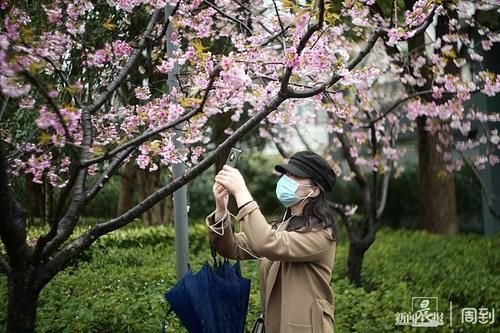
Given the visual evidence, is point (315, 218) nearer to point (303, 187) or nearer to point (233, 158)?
point (303, 187)

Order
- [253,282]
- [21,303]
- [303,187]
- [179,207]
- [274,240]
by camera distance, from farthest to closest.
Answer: [253,282], [179,207], [21,303], [303,187], [274,240]

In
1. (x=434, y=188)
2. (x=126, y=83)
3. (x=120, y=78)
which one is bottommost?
(x=120, y=78)

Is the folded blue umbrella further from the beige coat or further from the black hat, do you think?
the black hat

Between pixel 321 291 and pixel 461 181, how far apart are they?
40.0 feet

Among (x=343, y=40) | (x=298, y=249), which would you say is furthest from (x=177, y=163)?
(x=343, y=40)

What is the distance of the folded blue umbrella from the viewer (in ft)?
9.36

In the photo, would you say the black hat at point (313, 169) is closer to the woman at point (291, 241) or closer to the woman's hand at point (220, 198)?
the woman at point (291, 241)

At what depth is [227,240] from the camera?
3.10 meters

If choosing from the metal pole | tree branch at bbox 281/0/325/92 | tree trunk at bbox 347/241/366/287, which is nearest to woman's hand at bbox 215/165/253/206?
tree branch at bbox 281/0/325/92

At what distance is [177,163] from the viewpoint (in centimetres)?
435

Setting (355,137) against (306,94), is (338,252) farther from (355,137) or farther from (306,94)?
(306,94)

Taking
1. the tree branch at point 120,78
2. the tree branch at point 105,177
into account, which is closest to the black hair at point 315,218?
the tree branch at point 105,177

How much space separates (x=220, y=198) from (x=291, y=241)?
390 mm

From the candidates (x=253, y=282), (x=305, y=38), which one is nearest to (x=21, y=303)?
(x=305, y=38)
